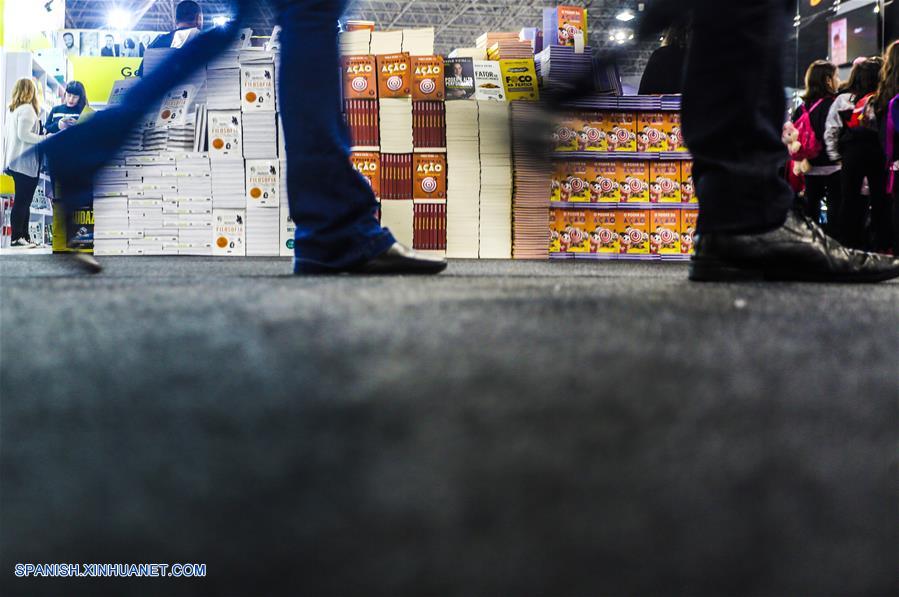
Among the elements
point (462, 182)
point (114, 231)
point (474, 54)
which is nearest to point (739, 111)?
point (462, 182)

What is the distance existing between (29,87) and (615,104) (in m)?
5.11

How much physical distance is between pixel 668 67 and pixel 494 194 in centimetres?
153

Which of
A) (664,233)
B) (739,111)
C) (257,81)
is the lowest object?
(664,233)

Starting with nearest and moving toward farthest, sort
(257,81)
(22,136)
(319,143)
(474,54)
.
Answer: (319,143)
(257,81)
(474,54)
(22,136)

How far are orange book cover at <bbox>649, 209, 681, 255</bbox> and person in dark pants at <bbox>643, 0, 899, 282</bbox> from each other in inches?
130

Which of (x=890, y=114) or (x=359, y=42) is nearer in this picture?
(x=890, y=114)

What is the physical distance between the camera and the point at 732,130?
121 centimetres

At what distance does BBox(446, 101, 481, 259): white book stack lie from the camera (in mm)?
4418

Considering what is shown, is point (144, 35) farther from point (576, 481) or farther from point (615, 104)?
point (576, 481)

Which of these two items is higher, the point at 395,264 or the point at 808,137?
the point at 808,137

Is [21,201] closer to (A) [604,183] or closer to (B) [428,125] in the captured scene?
(B) [428,125]

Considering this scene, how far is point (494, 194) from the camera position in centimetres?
446

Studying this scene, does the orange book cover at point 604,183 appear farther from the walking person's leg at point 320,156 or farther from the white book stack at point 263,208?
the walking person's leg at point 320,156

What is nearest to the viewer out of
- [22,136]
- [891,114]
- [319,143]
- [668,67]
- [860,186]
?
[319,143]
